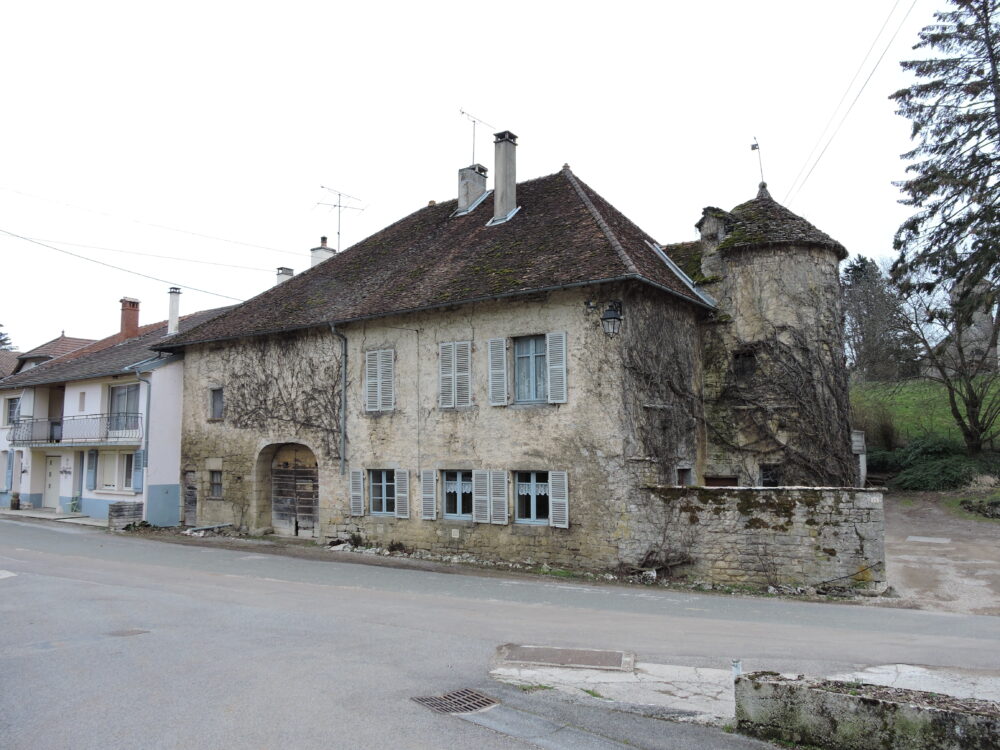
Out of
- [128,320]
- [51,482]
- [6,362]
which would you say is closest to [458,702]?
[51,482]

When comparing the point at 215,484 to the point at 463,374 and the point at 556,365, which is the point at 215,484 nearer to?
the point at 463,374

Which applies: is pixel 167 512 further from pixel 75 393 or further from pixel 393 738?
pixel 393 738

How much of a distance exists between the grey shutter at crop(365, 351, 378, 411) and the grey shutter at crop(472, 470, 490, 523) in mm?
3439

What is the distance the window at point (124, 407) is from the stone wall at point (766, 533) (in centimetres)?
1714

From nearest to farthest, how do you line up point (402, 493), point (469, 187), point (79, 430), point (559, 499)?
point (559, 499)
point (402, 493)
point (469, 187)
point (79, 430)

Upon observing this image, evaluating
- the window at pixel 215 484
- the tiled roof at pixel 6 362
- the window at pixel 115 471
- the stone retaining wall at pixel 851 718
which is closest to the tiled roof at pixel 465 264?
the window at pixel 215 484

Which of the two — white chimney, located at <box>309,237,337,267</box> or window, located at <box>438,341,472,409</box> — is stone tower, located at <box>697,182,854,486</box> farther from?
white chimney, located at <box>309,237,337,267</box>

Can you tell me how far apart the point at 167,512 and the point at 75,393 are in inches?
315

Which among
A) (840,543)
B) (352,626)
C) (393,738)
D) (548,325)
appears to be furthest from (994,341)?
(393,738)

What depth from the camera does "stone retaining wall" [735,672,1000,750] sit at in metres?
4.16

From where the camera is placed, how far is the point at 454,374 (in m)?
16.2

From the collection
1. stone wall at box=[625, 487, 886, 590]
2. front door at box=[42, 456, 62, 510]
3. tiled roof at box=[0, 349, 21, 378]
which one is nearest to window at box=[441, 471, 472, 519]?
stone wall at box=[625, 487, 886, 590]

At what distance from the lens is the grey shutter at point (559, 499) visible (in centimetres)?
1442

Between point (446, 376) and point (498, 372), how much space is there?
1.41 meters
